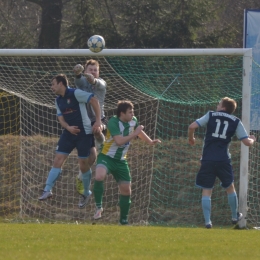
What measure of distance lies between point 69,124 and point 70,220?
357cm

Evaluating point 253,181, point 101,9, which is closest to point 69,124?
point 253,181

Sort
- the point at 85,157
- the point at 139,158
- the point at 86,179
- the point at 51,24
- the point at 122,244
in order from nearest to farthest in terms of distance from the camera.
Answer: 1. the point at 122,244
2. the point at 85,157
3. the point at 86,179
4. the point at 139,158
5. the point at 51,24

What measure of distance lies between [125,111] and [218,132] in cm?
117

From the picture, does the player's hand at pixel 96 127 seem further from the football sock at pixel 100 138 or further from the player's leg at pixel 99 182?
the player's leg at pixel 99 182

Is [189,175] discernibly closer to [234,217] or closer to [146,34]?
[234,217]

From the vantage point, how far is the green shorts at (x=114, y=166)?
9367 millimetres

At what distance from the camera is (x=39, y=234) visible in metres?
7.66

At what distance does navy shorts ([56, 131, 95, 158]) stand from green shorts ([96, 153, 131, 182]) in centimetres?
27

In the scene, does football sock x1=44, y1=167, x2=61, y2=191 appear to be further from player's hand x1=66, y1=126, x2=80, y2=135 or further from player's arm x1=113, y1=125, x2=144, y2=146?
player's arm x1=113, y1=125, x2=144, y2=146

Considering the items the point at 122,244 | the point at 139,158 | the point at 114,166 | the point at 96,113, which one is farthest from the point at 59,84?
the point at 139,158

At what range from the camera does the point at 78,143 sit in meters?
9.64

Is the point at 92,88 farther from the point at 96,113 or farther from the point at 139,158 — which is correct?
the point at 139,158

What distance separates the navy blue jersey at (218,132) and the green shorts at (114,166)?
103 centimetres

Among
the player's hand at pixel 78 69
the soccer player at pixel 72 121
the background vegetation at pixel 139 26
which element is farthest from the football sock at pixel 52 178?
the background vegetation at pixel 139 26
